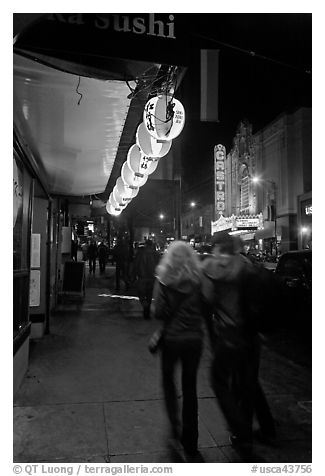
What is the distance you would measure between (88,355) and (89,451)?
290cm

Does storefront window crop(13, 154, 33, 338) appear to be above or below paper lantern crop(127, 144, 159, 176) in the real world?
below

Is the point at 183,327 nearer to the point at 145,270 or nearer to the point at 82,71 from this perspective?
the point at 82,71

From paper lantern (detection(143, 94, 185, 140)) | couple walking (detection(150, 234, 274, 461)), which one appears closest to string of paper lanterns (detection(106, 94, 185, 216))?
paper lantern (detection(143, 94, 185, 140))

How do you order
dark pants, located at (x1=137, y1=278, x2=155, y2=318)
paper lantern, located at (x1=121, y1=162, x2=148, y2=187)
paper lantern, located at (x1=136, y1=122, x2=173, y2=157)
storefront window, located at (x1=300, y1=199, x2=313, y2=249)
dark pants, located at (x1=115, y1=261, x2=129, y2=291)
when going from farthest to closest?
storefront window, located at (x1=300, y1=199, x2=313, y2=249) → dark pants, located at (x1=115, y1=261, x2=129, y2=291) → dark pants, located at (x1=137, y1=278, x2=155, y2=318) → paper lantern, located at (x1=121, y1=162, x2=148, y2=187) → paper lantern, located at (x1=136, y1=122, x2=173, y2=157)

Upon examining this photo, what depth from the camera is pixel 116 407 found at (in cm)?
423

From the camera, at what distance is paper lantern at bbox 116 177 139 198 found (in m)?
10.1

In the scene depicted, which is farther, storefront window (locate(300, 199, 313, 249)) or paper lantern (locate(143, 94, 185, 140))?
storefront window (locate(300, 199, 313, 249))

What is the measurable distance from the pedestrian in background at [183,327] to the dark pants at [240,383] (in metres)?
0.22

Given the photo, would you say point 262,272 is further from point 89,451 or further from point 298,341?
point 298,341

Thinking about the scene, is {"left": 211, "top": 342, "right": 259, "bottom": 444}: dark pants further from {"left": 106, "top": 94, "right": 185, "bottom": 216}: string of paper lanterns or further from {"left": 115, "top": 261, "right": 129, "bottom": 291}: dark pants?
{"left": 115, "top": 261, "right": 129, "bottom": 291}: dark pants

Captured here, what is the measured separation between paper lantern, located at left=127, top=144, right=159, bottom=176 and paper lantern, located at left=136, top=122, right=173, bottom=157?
2.44 feet

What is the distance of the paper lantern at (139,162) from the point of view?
25.9 feet

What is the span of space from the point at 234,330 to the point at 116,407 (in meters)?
1.82
